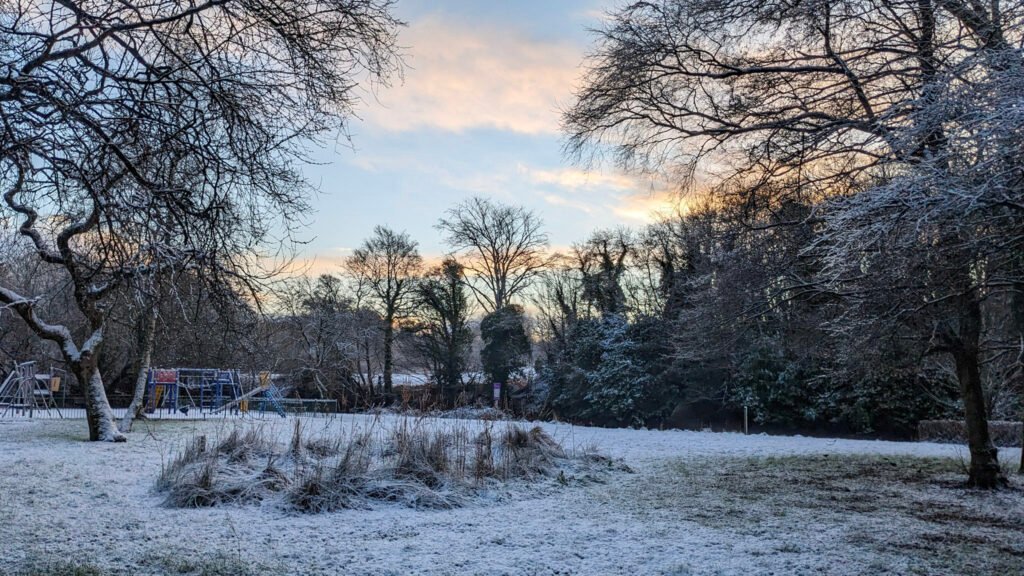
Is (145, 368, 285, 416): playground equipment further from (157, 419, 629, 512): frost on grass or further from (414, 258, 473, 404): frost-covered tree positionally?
(157, 419, 629, 512): frost on grass

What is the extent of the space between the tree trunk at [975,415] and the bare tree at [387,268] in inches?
1002

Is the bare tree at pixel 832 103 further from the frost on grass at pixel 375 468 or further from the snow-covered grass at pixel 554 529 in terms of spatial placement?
the frost on grass at pixel 375 468

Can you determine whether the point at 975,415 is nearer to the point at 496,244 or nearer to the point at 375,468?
the point at 375,468

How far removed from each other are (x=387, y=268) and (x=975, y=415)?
2668 cm

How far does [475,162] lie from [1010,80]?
8610 millimetres

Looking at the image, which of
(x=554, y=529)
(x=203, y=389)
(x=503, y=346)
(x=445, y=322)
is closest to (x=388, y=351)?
(x=445, y=322)

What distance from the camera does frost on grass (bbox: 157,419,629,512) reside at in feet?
20.2

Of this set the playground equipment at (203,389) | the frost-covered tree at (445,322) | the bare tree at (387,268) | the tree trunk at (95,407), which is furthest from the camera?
the bare tree at (387,268)

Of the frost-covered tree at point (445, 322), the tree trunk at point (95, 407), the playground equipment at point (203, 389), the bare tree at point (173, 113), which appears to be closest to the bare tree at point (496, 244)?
the frost-covered tree at point (445, 322)

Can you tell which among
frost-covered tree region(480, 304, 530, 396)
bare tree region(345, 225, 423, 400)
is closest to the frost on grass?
frost-covered tree region(480, 304, 530, 396)

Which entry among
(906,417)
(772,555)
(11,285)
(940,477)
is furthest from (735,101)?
(11,285)

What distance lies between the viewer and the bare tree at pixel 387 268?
31.4 m

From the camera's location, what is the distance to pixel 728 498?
→ 6.72 m

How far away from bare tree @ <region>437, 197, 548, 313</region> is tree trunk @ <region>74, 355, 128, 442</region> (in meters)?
19.9
